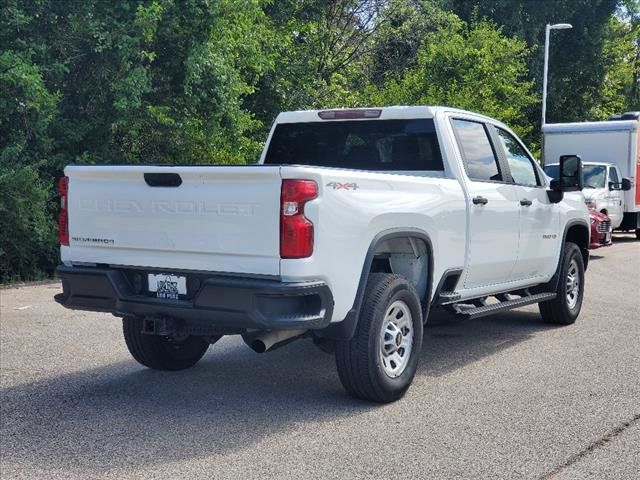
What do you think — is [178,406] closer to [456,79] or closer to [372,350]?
[372,350]

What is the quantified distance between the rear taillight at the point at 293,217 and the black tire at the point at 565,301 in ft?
14.5

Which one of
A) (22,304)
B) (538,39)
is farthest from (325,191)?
(538,39)

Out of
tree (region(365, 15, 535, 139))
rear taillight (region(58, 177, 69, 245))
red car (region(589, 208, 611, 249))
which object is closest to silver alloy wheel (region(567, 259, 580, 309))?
rear taillight (region(58, 177, 69, 245))

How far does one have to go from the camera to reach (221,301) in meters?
5.15

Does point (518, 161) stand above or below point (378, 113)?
below

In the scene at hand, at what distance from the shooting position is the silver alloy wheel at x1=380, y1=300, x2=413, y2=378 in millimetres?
5836

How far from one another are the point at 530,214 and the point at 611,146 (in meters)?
13.4

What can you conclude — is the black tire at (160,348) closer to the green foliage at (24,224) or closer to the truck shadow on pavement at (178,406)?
the truck shadow on pavement at (178,406)

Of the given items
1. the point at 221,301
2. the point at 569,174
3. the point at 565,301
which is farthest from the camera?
the point at 565,301

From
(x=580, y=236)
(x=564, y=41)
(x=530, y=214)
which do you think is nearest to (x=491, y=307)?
(x=530, y=214)

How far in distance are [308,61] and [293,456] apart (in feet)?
59.2

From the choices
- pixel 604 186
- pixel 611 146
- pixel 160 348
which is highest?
pixel 611 146

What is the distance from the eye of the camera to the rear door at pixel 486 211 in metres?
6.89

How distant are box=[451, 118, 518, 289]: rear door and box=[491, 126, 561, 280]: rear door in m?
0.17
